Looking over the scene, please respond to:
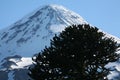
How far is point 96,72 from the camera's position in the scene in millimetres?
33125

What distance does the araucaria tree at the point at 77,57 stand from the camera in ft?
109

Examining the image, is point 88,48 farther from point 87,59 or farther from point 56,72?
point 56,72

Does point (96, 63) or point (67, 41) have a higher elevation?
point (67, 41)

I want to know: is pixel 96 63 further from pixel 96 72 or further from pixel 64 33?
pixel 64 33

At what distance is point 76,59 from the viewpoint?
33.7 meters

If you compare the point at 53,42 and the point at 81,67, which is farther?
the point at 53,42

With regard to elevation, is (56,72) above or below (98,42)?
below

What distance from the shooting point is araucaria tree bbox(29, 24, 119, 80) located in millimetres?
33219

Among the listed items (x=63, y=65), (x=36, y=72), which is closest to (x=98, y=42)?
(x=63, y=65)

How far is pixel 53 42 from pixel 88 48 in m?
3.38

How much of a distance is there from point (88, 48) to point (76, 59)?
4.35ft

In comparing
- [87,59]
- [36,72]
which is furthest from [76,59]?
[36,72]

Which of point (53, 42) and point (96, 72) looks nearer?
point (96, 72)

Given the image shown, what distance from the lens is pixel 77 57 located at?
33.8 m
